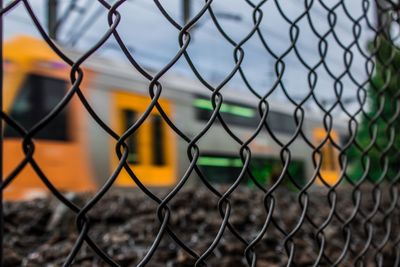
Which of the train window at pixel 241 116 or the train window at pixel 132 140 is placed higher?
the train window at pixel 241 116

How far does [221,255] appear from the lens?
102 inches

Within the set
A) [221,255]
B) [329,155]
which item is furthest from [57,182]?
[329,155]

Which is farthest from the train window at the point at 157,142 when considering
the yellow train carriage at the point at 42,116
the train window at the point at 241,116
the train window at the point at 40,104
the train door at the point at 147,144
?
the train window at the point at 40,104

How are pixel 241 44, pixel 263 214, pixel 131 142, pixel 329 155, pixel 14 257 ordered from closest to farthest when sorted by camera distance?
pixel 241 44
pixel 14 257
pixel 263 214
pixel 131 142
pixel 329 155

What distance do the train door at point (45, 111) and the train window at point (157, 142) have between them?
171 cm

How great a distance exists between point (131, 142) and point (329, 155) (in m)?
7.42

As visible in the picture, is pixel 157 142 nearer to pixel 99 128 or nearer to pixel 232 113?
pixel 99 128

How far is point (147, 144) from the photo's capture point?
34.3ft

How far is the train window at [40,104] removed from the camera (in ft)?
28.2

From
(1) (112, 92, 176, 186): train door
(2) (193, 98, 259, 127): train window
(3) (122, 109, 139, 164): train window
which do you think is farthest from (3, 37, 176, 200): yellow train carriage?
(2) (193, 98, 259, 127): train window

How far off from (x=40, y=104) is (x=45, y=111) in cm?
16

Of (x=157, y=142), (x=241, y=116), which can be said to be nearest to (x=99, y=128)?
(x=157, y=142)

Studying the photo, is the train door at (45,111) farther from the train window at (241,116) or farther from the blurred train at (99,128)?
the train window at (241,116)

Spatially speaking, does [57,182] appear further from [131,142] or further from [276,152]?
[276,152]
